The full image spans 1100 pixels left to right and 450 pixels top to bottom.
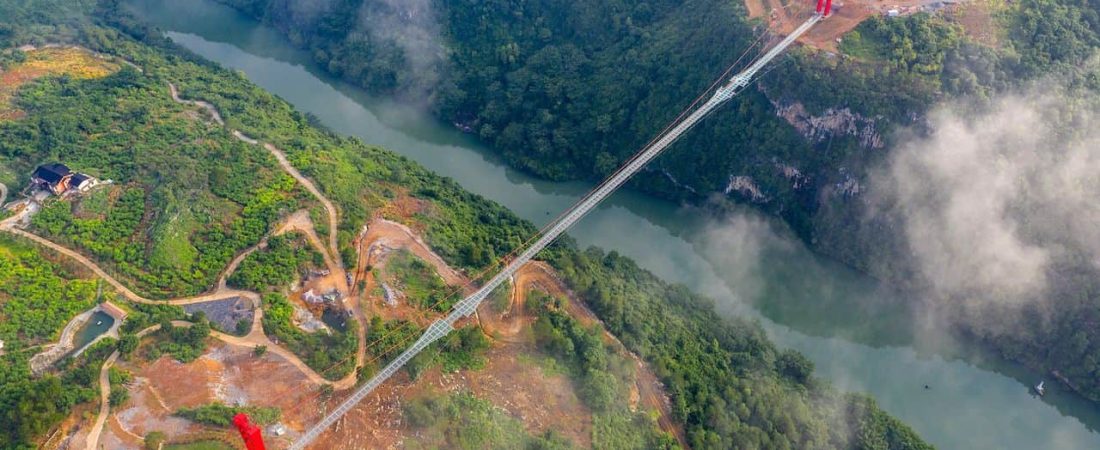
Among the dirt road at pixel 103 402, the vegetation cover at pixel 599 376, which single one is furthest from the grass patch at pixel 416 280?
the dirt road at pixel 103 402

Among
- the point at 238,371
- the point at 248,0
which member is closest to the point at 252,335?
the point at 238,371

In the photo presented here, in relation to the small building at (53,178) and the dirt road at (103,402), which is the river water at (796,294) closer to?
Result: the small building at (53,178)

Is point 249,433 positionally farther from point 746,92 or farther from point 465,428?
point 746,92

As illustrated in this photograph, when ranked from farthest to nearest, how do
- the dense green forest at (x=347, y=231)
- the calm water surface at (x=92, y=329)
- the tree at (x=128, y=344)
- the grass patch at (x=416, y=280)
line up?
the grass patch at (x=416, y=280) < the dense green forest at (x=347, y=231) < the calm water surface at (x=92, y=329) < the tree at (x=128, y=344)

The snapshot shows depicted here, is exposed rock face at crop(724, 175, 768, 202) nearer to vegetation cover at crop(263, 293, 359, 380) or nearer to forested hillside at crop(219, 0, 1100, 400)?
forested hillside at crop(219, 0, 1100, 400)

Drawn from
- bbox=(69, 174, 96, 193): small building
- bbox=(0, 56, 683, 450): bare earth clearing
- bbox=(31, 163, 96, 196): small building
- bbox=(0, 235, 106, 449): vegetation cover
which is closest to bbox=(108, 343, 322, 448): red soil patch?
bbox=(0, 56, 683, 450): bare earth clearing

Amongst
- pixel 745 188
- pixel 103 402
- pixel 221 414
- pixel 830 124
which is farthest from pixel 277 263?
pixel 830 124

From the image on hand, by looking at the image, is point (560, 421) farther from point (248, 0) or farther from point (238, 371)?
point (248, 0)
